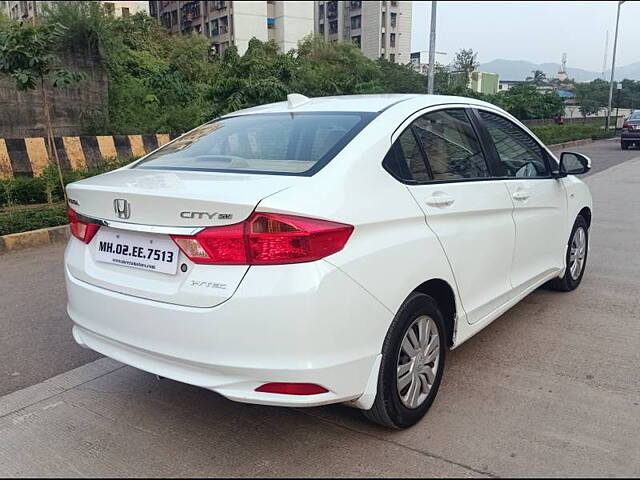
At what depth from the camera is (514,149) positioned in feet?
13.1

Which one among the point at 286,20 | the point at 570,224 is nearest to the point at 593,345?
the point at 570,224

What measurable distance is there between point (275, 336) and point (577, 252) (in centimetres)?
362

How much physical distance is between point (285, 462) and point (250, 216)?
1130mm

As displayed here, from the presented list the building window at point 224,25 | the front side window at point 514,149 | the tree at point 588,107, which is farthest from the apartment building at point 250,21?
the front side window at point 514,149

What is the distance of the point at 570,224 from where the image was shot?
4633 mm

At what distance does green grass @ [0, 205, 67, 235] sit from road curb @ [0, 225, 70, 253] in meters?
0.14

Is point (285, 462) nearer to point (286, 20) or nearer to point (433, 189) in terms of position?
point (433, 189)

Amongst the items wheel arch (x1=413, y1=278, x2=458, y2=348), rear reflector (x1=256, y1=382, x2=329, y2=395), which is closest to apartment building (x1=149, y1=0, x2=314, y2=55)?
wheel arch (x1=413, y1=278, x2=458, y2=348)

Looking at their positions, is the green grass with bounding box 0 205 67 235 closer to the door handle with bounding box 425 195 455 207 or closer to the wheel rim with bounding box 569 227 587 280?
the door handle with bounding box 425 195 455 207

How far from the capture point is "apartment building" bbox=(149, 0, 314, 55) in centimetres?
6247

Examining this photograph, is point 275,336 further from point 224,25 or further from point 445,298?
point 224,25

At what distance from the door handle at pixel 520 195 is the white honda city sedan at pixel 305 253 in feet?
0.48

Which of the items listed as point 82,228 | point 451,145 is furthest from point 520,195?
point 82,228

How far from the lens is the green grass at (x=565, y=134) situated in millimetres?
24750
